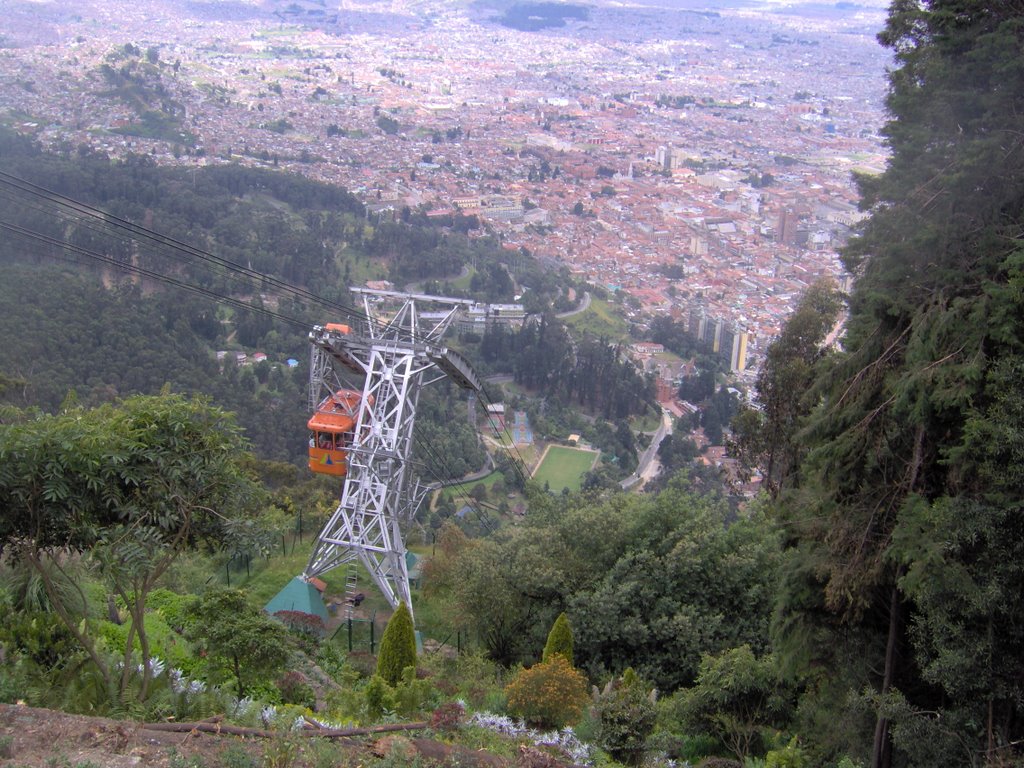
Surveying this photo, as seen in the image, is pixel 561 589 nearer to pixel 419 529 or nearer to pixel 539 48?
pixel 419 529

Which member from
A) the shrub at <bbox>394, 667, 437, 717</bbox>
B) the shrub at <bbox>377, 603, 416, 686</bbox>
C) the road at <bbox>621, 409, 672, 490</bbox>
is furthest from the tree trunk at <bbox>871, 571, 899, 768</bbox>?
the road at <bbox>621, 409, 672, 490</bbox>

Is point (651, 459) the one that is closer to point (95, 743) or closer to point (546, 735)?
point (546, 735)

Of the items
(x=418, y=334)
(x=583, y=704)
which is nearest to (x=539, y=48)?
(x=418, y=334)

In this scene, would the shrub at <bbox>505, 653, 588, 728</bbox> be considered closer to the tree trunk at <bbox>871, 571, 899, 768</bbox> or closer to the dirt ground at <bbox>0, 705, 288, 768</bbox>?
the tree trunk at <bbox>871, 571, 899, 768</bbox>

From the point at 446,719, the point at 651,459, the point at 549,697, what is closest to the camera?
the point at 446,719

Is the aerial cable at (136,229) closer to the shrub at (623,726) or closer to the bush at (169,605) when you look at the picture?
the bush at (169,605)

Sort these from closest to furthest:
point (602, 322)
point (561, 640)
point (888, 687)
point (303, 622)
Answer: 1. point (888, 687)
2. point (561, 640)
3. point (303, 622)
4. point (602, 322)

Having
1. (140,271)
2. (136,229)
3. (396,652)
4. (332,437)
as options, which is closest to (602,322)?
(136,229)

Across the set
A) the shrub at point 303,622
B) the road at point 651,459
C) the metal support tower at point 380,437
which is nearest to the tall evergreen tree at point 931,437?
the metal support tower at point 380,437
